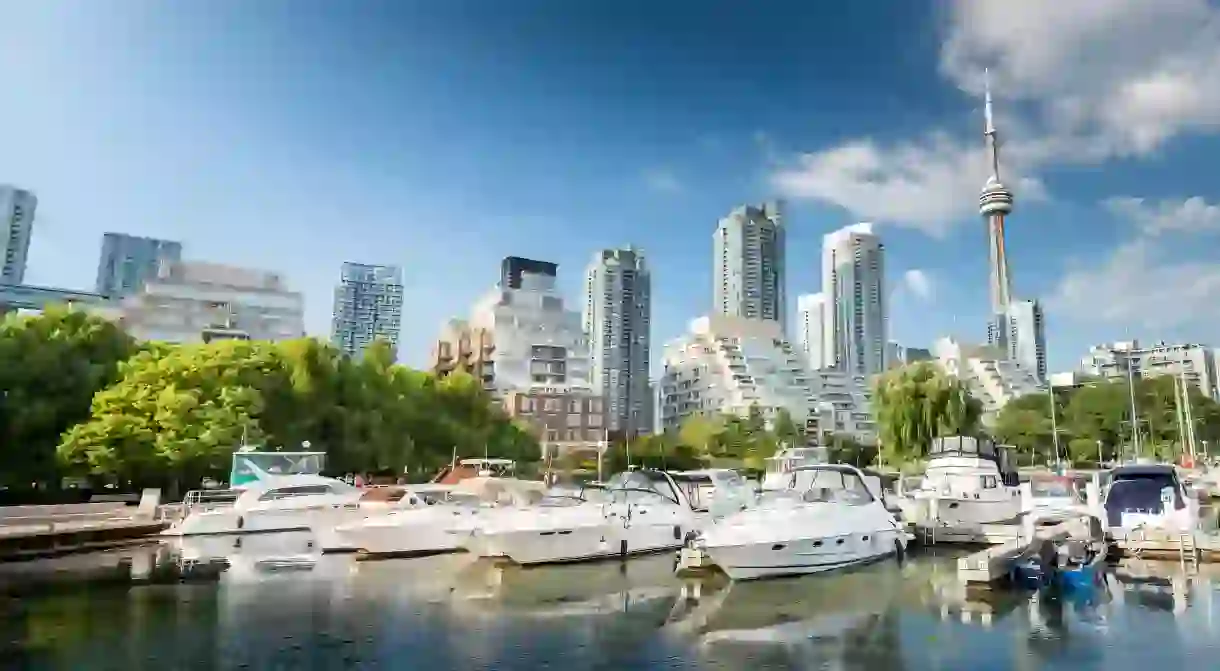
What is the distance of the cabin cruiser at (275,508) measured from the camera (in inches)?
997

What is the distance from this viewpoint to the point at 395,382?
52.0 meters

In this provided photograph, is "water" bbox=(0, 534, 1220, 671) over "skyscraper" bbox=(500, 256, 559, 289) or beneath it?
beneath

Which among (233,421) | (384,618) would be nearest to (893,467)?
(233,421)

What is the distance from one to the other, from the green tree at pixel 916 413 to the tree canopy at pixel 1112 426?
27701 mm

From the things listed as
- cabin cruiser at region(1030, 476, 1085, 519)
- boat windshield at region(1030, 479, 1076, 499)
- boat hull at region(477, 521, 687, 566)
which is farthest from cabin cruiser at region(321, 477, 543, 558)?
boat windshield at region(1030, 479, 1076, 499)

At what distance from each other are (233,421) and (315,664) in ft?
87.2

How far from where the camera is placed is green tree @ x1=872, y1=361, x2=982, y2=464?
6366 cm

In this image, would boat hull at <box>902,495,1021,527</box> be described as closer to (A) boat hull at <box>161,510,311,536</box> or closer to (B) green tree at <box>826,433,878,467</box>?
(A) boat hull at <box>161,510,311,536</box>

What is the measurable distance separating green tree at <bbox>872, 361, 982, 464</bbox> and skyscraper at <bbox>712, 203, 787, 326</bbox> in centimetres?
12172

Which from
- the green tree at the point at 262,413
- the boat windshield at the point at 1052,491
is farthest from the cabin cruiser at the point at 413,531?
the boat windshield at the point at 1052,491

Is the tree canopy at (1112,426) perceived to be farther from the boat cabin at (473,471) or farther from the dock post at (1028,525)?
the dock post at (1028,525)

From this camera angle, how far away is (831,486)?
72.7 ft

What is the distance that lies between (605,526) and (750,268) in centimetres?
17126

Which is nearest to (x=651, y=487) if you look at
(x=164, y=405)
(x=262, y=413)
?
(x=164, y=405)
